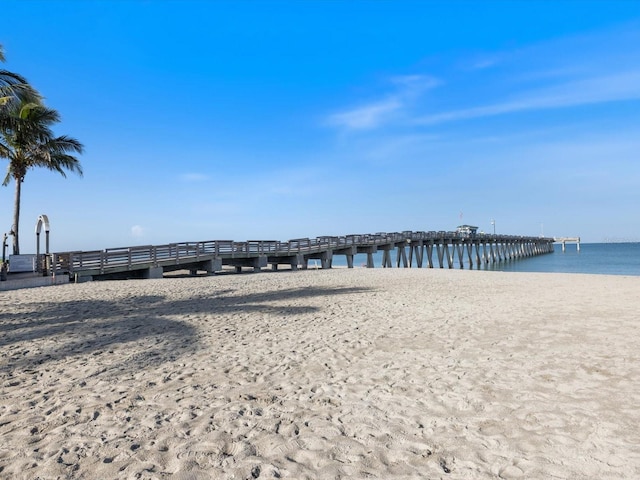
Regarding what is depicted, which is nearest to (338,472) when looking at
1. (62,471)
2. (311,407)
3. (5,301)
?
(311,407)

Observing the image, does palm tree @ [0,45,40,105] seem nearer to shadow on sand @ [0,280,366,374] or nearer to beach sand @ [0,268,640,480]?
shadow on sand @ [0,280,366,374]

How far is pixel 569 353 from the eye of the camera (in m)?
6.46

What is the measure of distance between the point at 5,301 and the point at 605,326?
1710 cm

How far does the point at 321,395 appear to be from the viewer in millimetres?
4867

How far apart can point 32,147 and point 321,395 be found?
2752cm

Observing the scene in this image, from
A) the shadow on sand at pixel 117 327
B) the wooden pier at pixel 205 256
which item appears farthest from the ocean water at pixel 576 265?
the shadow on sand at pixel 117 327

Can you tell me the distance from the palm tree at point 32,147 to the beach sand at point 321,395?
17336 mm

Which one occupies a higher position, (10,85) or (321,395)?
(10,85)

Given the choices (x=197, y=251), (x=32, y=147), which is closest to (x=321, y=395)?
(x=197, y=251)

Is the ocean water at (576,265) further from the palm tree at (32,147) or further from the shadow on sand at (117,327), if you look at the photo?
the shadow on sand at (117,327)

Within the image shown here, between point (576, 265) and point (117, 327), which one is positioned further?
point (576, 265)

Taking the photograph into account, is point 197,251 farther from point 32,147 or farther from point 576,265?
point 576,265

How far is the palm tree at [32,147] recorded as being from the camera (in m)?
22.6

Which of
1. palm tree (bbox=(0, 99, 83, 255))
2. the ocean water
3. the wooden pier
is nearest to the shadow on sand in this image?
the wooden pier
